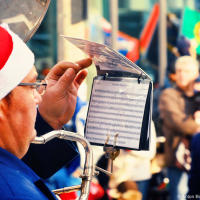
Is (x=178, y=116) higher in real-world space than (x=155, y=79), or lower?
higher

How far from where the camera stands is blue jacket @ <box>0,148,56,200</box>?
1.45 m

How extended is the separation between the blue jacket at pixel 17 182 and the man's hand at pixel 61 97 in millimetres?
625

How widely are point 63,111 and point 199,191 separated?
6.39ft

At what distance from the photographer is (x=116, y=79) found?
2.07 metres

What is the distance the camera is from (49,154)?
2.24 m

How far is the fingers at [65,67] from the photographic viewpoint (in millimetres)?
2143

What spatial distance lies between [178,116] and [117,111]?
10.8ft

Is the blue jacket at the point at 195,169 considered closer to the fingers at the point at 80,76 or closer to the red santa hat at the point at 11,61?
the fingers at the point at 80,76

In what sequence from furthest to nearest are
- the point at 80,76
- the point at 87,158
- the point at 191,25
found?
the point at 191,25 → the point at 80,76 → the point at 87,158

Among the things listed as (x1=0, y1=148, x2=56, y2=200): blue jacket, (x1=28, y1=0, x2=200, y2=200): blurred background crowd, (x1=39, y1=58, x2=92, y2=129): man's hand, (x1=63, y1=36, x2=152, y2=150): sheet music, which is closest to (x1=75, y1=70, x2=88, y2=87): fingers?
(x1=39, y1=58, x2=92, y2=129): man's hand

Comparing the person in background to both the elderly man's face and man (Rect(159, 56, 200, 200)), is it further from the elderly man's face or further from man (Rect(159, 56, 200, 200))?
the elderly man's face

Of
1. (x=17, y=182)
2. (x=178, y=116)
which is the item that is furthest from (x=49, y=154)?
(x=178, y=116)

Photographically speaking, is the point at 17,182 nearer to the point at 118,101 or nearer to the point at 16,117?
the point at 16,117

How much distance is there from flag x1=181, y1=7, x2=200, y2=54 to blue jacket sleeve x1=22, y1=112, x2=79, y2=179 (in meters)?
5.20
